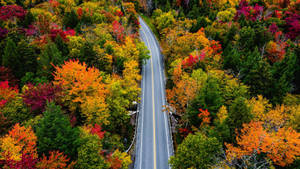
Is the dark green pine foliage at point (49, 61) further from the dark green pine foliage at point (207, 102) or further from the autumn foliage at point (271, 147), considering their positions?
the autumn foliage at point (271, 147)

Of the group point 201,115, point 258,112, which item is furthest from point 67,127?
point 258,112

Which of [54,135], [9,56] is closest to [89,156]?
[54,135]

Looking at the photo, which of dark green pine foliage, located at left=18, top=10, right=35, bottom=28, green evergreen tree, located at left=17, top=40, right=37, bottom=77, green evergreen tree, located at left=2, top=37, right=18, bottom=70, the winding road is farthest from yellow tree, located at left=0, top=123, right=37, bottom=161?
dark green pine foliage, located at left=18, top=10, right=35, bottom=28

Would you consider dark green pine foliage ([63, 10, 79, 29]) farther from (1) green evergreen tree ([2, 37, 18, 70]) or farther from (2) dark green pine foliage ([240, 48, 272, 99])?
(2) dark green pine foliage ([240, 48, 272, 99])

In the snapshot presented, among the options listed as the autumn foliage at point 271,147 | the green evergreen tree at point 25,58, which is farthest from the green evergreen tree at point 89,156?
the green evergreen tree at point 25,58

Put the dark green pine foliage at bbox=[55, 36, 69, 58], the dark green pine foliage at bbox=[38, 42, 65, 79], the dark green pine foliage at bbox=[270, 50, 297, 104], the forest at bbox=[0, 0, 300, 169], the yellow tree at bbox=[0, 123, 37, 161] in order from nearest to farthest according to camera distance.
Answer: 1. the yellow tree at bbox=[0, 123, 37, 161]
2. the forest at bbox=[0, 0, 300, 169]
3. the dark green pine foliage at bbox=[38, 42, 65, 79]
4. the dark green pine foliage at bbox=[270, 50, 297, 104]
5. the dark green pine foliage at bbox=[55, 36, 69, 58]
